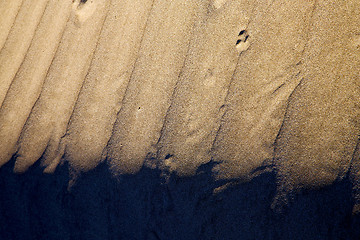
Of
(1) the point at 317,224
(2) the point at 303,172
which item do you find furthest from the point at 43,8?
(1) the point at 317,224

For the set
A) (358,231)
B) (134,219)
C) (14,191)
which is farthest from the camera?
(14,191)

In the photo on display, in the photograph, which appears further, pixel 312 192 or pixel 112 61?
pixel 112 61

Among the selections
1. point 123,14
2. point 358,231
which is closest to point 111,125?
point 123,14

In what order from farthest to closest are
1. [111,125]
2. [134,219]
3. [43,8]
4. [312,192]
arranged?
[43,8] → [111,125] → [134,219] → [312,192]

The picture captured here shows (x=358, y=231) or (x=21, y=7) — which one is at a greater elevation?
(x=21, y=7)

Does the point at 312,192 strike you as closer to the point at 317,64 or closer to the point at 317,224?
the point at 317,224

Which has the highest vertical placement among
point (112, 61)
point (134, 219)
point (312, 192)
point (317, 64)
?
point (317, 64)

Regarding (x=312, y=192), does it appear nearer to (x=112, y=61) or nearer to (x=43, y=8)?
(x=112, y=61)

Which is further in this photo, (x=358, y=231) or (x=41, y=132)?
(x=41, y=132)

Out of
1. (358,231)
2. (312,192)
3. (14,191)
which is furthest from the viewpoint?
(14,191)
